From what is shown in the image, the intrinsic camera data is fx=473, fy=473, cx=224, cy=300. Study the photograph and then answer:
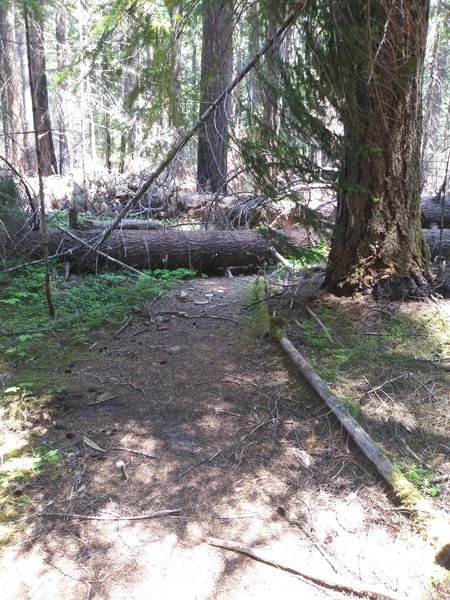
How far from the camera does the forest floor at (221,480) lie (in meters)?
2.26

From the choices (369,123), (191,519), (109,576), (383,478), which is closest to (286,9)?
(369,123)

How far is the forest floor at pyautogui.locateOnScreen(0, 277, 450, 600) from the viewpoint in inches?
89.1

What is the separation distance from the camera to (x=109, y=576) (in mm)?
2285

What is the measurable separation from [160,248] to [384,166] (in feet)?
12.2

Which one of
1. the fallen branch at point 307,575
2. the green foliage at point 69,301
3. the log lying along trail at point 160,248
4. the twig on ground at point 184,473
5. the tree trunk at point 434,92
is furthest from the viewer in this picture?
the tree trunk at point 434,92

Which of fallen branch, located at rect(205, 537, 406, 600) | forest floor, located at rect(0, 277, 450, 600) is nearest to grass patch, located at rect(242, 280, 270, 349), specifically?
forest floor, located at rect(0, 277, 450, 600)

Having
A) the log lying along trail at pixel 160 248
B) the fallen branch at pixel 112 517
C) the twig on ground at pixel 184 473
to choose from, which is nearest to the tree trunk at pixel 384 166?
the log lying along trail at pixel 160 248

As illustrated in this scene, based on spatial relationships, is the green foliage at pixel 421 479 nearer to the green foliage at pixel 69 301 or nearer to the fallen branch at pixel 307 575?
the fallen branch at pixel 307 575

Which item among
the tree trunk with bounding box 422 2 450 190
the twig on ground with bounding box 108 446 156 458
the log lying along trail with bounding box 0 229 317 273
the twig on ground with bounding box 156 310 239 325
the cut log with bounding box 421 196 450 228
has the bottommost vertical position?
the twig on ground with bounding box 108 446 156 458

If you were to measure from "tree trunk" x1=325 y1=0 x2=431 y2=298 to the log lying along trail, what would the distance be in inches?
79.3

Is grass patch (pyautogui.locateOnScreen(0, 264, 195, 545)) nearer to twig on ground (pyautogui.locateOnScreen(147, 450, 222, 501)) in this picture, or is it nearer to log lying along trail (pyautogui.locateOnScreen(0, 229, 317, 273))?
log lying along trail (pyautogui.locateOnScreen(0, 229, 317, 273))

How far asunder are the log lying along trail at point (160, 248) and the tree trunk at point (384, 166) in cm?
202

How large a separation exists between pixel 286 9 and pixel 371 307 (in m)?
2.78

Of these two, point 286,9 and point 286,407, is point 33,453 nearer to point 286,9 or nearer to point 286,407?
point 286,407
